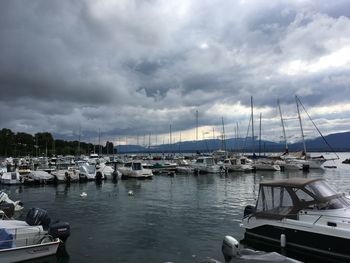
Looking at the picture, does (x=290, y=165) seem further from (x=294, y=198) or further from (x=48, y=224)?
(x=48, y=224)

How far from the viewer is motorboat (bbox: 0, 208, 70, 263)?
16.2 meters

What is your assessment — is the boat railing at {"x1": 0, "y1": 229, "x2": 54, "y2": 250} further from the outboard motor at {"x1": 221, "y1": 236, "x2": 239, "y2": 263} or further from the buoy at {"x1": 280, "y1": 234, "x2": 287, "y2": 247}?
the buoy at {"x1": 280, "y1": 234, "x2": 287, "y2": 247}

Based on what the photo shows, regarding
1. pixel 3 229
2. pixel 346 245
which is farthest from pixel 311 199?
pixel 3 229

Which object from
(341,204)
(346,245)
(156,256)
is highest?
(341,204)

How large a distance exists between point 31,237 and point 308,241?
1265 cm

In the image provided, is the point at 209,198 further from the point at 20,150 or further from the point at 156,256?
the point at 20,150

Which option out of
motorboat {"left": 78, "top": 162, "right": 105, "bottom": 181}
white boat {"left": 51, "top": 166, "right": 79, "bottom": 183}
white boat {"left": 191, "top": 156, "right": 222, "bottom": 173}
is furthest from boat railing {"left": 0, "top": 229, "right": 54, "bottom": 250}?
white boat {"left": 191, "top": 156, "right": 222, "bottom": 173}

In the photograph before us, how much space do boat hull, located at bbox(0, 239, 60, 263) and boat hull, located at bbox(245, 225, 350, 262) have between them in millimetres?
9987

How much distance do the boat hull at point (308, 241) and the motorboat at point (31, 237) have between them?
32.3 feet

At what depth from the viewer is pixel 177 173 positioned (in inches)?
3191

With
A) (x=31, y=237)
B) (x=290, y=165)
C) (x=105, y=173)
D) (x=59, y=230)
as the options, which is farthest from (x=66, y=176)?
(x=290, y=165)

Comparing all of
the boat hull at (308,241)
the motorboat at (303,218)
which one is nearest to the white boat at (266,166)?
the motorboat at (303,218)

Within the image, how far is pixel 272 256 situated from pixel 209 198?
1112 inches

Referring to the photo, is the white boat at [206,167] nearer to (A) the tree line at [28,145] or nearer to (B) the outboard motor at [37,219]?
(B) the outboard motor at [37,219]
